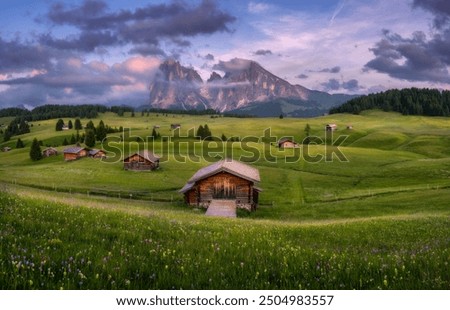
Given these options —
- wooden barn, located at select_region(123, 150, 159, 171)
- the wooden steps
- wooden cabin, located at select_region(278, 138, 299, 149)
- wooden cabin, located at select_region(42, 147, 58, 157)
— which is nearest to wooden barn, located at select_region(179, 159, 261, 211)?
the wooden steps

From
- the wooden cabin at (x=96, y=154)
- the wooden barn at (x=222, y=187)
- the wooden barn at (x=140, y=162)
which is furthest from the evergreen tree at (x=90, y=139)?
the wooden barn at (x=222, y=187)

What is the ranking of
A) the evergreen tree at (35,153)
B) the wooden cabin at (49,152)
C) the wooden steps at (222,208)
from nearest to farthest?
the wooden steps at (222,208) → the evergreen tree at (35,153) → the wooden cabin at (49,152)

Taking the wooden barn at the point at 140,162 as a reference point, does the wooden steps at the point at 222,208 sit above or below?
below

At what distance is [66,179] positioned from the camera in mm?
89500

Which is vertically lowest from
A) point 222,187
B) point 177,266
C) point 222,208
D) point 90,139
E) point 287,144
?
point 222,208

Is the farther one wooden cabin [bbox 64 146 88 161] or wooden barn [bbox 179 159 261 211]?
wooden cabin [bbox 64 146 88 161]

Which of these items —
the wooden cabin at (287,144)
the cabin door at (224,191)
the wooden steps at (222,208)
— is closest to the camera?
the wooden steps at (222,208)

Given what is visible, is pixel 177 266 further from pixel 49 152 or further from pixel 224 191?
pixel 49 152

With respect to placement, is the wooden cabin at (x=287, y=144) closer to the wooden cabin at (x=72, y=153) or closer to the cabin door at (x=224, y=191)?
the wooden cabin at (x=72, y=153)

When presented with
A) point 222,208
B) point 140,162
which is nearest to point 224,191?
point 222,208

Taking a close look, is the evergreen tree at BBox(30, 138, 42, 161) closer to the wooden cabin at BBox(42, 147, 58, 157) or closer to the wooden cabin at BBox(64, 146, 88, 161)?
the wooden cabin at BBox(42, 147, 58, 157)

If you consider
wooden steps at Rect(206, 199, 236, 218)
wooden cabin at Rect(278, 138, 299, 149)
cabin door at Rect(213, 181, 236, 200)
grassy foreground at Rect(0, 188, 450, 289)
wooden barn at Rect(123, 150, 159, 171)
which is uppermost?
grassy foreground at Rect(0, 188, 450, 289)

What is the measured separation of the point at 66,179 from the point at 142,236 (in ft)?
285

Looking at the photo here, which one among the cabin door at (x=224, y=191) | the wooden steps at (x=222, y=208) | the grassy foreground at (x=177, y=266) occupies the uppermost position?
the grassy foreground at (x=177, y=266)
